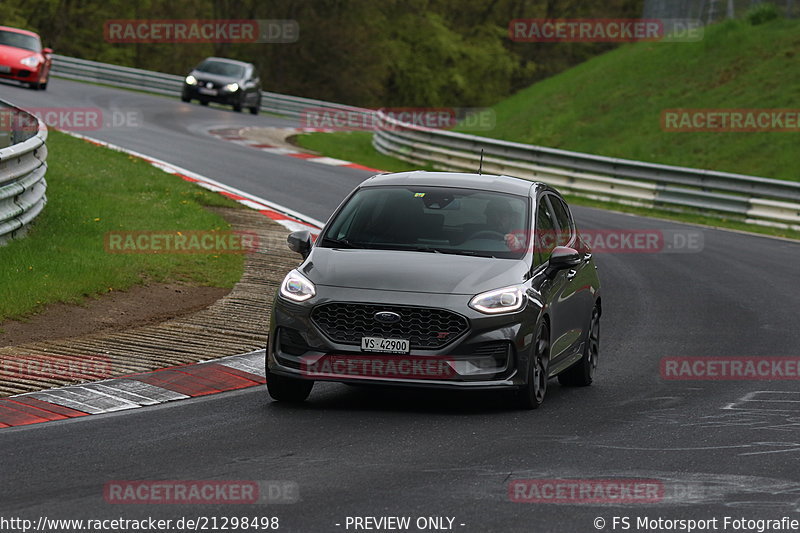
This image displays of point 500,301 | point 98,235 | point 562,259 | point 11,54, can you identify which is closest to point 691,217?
point 98,235

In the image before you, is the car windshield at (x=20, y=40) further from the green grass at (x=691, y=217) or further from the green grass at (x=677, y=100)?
the green grass at (x=691, y=217)

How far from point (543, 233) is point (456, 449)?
9.11ft

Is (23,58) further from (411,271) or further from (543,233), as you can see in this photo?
(411,271)

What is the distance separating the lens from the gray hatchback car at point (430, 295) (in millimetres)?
8977

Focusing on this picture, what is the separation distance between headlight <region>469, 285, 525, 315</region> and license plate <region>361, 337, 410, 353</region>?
0.52 meters

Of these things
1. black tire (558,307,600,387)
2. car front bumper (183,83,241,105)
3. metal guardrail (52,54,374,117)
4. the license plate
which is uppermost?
the license plate

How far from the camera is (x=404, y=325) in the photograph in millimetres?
8945

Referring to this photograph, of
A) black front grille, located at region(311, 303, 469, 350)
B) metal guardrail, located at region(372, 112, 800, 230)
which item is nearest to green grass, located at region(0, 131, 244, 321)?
black front grille, located at region(311, 303, 469, 350)

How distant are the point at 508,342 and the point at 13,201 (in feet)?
23.9

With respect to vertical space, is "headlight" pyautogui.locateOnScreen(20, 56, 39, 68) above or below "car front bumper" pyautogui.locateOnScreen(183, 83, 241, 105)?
above

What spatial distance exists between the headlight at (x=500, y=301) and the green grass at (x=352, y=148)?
858 inches

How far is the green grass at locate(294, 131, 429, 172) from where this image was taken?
32625 mm

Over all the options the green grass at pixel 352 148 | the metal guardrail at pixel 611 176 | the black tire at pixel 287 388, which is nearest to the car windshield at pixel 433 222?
the black tire at pixel 287 388

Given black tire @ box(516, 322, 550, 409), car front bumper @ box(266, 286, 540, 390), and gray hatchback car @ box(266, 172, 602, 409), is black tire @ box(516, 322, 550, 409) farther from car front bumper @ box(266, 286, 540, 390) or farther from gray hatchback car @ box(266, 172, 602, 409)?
car front bumper @ box(266, 286, 540, 390)
